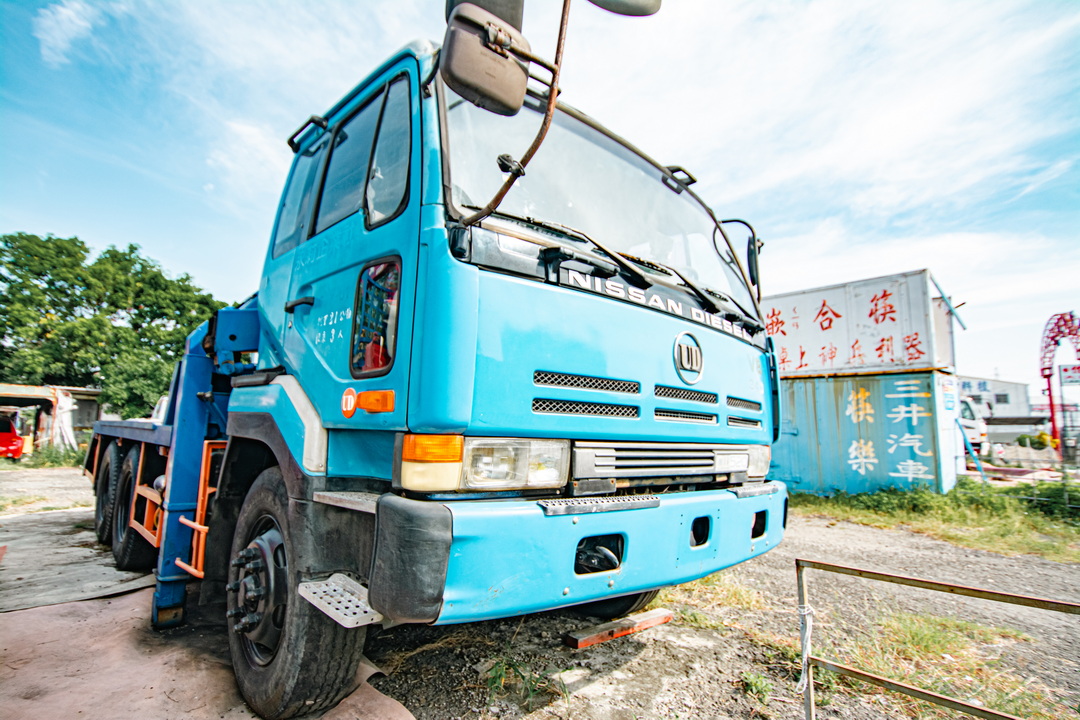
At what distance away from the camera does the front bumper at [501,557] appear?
1.56 metres

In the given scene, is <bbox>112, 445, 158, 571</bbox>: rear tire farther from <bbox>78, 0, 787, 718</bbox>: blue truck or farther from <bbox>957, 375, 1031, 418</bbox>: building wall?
<bbox>957, 375, 1031, 418</bbox>: building wall

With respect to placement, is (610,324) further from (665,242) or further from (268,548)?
(268,548)

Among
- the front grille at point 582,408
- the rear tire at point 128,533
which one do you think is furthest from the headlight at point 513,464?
the rear tire at point 128,533

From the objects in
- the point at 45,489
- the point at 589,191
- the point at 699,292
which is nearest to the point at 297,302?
the point at 589,191

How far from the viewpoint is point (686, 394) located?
2.45m

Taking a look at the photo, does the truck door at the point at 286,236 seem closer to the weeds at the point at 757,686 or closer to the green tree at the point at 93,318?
the weeds at the point at 757,686

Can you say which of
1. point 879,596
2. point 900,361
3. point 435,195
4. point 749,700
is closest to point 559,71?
point 435,195

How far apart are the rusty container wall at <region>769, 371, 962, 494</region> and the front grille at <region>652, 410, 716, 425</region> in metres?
7.95

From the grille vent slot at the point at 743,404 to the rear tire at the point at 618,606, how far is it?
47.0 inches

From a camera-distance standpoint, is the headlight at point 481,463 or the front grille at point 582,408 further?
the front grille at point 582,408

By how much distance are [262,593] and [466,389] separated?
137cm

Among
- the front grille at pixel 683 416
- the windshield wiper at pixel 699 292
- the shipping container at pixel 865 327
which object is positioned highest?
the shipping container at pixel 865 327

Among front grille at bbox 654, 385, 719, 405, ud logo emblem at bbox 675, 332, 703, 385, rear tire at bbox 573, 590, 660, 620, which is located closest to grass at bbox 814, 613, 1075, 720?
rear tire at bbox 573, 590, 660, 620

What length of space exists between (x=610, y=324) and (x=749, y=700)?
74.1 inches
